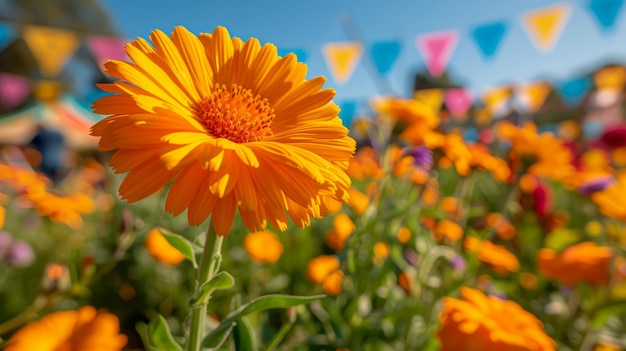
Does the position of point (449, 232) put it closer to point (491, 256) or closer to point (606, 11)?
point (491, 256)

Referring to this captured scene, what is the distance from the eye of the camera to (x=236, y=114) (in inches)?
12.9

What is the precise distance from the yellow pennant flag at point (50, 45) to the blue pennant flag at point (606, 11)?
4.55m

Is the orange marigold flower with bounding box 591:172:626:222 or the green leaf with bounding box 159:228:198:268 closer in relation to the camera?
the green leaf with bounding box 159:228:198:268

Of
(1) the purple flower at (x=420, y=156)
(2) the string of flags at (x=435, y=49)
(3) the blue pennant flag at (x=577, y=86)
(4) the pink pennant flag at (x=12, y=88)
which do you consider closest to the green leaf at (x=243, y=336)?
(1) the purple flower at (x=420, y=156)

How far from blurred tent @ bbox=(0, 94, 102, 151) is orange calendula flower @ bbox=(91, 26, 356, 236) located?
7105mm

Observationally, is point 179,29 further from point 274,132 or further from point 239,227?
point 239,227

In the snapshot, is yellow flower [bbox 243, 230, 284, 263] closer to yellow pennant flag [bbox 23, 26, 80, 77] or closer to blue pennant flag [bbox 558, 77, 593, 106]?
yellow pennant flag [bbox 23, 26, 80, 77]

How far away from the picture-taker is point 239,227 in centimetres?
150

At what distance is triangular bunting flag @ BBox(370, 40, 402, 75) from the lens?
4.23 metres

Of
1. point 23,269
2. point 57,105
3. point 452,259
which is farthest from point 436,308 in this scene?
point 57,105

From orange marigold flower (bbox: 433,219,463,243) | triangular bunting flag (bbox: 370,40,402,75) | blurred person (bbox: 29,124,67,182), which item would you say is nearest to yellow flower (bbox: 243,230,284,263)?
orange marigold flower (bbox: 433,219,463,243)

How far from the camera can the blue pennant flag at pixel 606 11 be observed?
3.26 metres

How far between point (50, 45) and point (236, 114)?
180 inches

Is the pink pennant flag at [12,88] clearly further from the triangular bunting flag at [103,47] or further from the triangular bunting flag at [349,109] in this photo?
the triangular bunting flag at [349,109]
